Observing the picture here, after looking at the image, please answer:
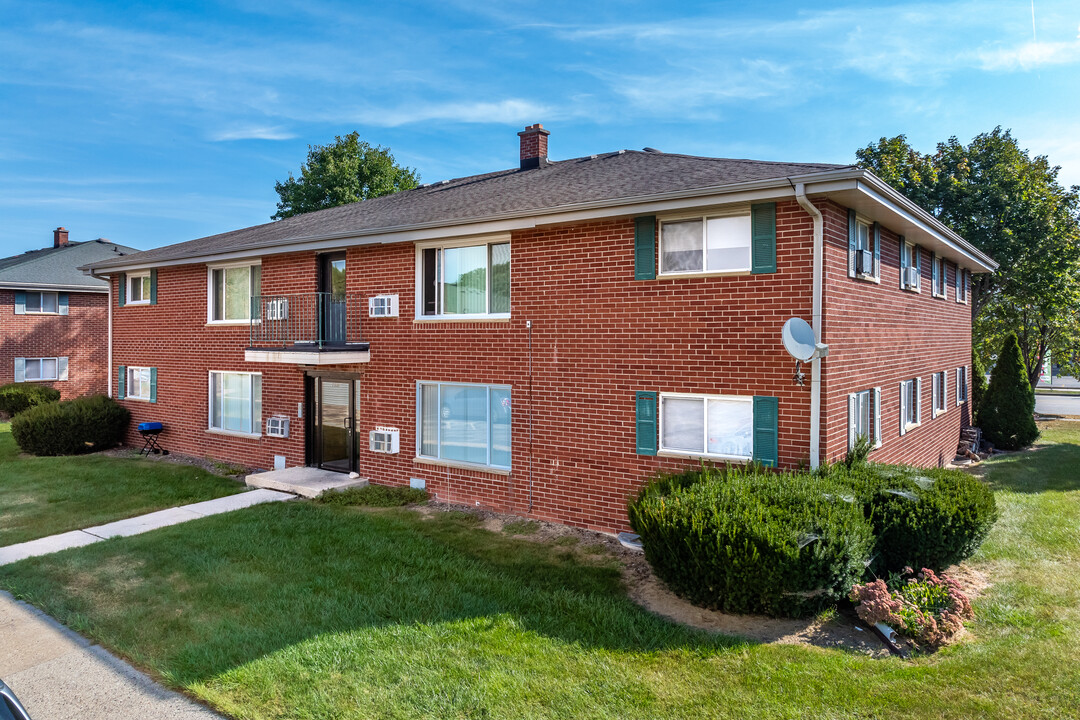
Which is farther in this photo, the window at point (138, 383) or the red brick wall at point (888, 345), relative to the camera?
the window at point (138, 383)

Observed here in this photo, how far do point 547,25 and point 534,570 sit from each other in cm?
1179

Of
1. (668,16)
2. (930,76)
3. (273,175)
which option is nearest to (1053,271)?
(930,76)

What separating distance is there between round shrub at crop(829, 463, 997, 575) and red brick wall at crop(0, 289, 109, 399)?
101 feet

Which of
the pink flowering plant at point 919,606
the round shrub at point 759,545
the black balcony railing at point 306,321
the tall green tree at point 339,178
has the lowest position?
the pink flowering plant at point 919,606

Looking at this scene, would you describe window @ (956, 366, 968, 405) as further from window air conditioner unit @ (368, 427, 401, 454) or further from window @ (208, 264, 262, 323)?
window @ (208, 264, 262, 323)

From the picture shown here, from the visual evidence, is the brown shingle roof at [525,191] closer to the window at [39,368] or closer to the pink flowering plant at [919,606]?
the pink flowering plant at [919,606]

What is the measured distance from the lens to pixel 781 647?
5816 millimetres

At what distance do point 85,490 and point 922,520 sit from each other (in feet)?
46.8

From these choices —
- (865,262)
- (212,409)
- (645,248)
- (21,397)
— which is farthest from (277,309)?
(21,397)

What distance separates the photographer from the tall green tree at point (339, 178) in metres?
36.5

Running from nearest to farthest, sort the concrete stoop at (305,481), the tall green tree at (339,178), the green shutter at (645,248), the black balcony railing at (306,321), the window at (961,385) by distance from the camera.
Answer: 1. the green shutter at (645,248)
2. the concrete stoop at (305,481)
3. the black balcony railing at (306,321)
4. the window at (961,385)
5. the tall green tree at (339,178)

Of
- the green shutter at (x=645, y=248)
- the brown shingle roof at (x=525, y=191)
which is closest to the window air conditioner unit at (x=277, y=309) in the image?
the brown shingle roof at (x=525, y=191)

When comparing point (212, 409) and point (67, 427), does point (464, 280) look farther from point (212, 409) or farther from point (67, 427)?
point (67, 427)

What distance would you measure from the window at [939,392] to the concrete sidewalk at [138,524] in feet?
47.8
